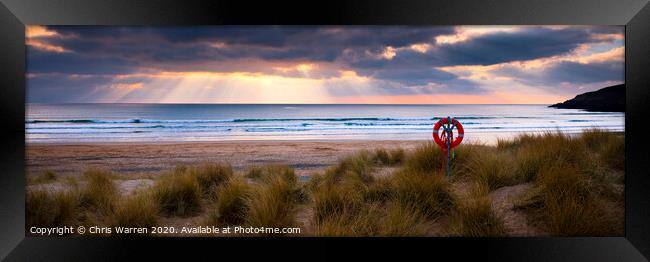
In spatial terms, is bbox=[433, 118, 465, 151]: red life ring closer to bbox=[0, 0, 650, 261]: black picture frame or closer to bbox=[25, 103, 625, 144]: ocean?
bbox=[0, 0, 650, 261]: black picture frame

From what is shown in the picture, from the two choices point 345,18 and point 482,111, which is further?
point 482,111

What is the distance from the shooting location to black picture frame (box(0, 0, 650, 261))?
288 centimetres

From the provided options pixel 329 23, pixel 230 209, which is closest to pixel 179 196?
pixel 230 209

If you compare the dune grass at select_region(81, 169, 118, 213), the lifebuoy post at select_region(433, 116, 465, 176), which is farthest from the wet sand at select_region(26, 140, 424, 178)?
the lifebuoy post at select_region(433, 116, 465, 176)

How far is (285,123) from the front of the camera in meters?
15.2

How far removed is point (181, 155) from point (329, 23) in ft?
21.7

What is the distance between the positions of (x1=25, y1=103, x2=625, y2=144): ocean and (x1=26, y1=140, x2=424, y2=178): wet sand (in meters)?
0.87

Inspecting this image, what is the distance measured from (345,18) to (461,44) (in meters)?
4.37

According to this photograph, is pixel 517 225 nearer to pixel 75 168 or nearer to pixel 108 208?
pixel 108 208

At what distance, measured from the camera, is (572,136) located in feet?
16.1

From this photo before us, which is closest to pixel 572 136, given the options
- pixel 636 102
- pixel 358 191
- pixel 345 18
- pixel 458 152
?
pixel 458 152

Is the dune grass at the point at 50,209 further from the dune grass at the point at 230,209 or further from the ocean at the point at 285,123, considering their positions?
the ocean at the point at 285,123

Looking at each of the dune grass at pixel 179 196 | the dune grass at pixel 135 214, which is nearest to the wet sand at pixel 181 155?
the dune grass at pixel 179 196

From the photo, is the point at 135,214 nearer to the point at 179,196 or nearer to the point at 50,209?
the point at 179,196
